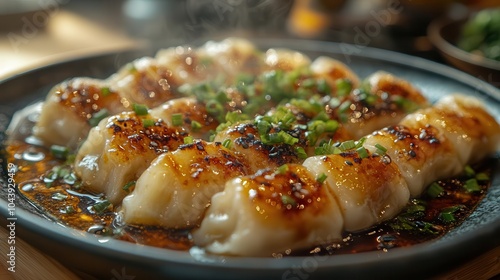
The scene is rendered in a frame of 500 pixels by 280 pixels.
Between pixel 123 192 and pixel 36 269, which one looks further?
pixel 123 192

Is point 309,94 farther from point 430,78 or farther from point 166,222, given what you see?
point 166,222

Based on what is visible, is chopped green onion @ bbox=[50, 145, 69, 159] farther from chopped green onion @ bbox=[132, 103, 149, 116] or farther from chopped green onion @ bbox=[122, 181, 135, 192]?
chopped green onion @ bbox=[122, 181, 135, 192]

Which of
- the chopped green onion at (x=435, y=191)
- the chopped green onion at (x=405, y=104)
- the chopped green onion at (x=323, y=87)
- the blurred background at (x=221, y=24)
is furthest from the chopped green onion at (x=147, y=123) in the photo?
the blurred background at (x=221, y=24)

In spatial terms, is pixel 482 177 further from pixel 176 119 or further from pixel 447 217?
pixel 176 119

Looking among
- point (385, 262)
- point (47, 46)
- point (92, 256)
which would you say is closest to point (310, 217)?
point (385, 262)

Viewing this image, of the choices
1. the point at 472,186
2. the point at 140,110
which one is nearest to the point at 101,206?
Answer: the point at 140,110

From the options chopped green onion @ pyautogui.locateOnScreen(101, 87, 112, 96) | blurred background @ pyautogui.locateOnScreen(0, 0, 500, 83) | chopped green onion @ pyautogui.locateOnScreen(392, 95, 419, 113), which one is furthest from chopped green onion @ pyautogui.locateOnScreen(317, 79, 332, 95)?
blurred background @ pyautogui.locateOnScreen(0, 0, 500, 83)

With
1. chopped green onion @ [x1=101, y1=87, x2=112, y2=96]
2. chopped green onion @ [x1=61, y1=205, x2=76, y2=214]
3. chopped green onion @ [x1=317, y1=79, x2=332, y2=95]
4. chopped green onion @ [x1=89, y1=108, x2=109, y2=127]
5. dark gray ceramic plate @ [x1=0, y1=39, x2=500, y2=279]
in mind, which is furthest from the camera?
chopped green onion @ [x1=317, y1=79, x2=332, y2=95]
